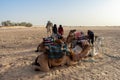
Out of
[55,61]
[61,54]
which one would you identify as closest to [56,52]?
[61,54]

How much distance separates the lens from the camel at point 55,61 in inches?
312

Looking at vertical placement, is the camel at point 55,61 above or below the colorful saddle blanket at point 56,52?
below

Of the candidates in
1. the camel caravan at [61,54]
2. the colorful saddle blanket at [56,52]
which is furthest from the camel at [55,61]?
the colorful saddle blanket at [56,52]

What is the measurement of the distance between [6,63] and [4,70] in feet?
3.74

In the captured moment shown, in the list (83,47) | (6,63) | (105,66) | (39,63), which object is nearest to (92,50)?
(83,47)

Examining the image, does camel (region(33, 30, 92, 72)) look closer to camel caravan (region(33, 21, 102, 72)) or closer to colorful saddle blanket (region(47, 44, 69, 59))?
camel caravan (region(33, 21, 102, 72))

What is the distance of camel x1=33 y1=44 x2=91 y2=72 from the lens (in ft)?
26.0

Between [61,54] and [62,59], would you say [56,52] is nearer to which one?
[61,54]

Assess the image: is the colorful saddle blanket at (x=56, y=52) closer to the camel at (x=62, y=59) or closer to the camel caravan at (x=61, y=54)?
the camel caravan at (x=61, y=54)

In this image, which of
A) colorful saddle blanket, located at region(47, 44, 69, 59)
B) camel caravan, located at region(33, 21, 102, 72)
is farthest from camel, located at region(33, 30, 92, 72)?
colorful saddle blanket, located at region(47, 44, 69, 59)

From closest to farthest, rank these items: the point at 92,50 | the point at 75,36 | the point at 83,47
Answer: the point at 83,47, the point at 92,50, the point at 75,36

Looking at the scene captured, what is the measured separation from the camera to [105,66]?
8578mm

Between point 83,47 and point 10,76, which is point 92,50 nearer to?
point 83,47

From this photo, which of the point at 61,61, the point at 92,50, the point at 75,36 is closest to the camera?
the point at 61,61
